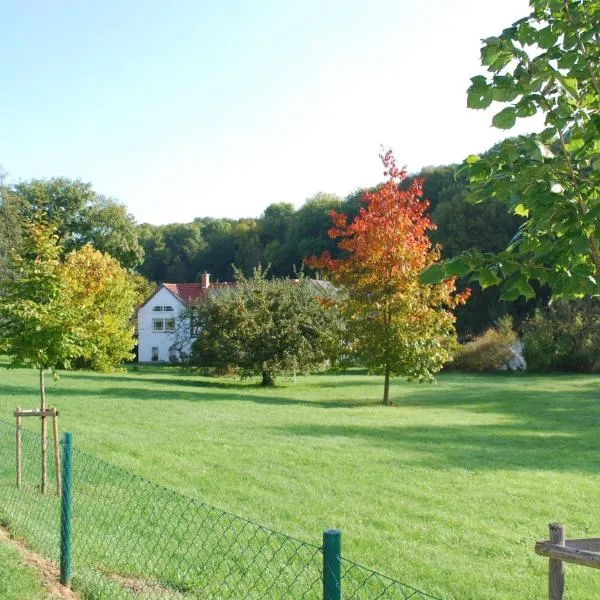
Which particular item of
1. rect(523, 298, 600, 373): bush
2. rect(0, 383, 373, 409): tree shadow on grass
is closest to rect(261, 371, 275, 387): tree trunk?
rect(0, 383, 373, 409): tree shadow on grass

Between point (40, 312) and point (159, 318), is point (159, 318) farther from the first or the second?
point (40, 312)

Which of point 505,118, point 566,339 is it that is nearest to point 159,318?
point 566,339

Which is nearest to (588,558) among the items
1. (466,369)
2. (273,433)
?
(273,433)

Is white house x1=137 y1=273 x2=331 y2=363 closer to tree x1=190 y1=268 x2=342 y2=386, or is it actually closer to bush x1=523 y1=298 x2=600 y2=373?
bush x1=523 y1=298 x2=600 y2=373

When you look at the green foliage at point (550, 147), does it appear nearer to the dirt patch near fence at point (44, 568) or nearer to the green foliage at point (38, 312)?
the dirt patch near fence at point (44, 568)

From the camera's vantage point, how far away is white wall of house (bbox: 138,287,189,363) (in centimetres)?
6444

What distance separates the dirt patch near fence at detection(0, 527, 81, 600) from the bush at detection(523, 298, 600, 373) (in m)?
42.9

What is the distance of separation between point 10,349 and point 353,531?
20.5 ft

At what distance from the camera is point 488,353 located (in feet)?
158

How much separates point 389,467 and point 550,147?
406 inches

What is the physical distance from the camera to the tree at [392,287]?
25.7 m

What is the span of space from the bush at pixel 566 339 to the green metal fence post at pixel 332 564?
4526 centimetres

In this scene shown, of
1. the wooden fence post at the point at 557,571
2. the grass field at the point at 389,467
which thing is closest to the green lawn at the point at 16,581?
the grass field at the point at 389,467

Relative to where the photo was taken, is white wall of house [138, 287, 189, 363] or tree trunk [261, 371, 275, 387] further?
white wall of house [138, 287, 189, 363]
